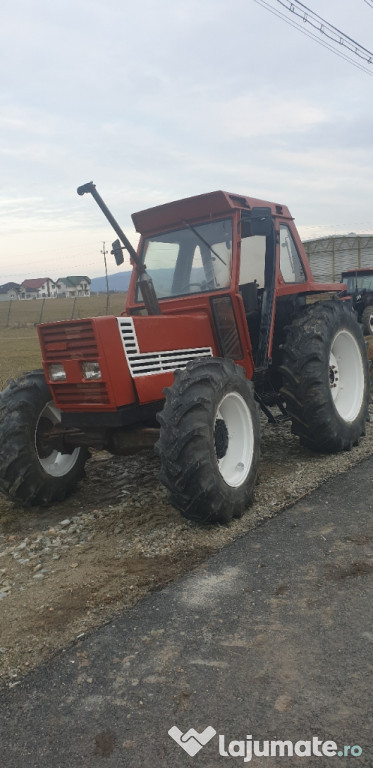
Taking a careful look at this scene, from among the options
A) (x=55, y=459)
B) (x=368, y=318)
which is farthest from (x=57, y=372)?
(x=368, y=318)

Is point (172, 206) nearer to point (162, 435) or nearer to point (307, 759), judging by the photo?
point (162, 435)

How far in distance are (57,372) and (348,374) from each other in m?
3.53

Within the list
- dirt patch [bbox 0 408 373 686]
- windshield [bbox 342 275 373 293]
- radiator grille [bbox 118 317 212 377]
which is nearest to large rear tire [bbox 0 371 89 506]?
dirt patch [bbox 0 408 373 686]

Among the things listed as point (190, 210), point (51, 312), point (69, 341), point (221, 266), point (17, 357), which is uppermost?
point (51, 312)

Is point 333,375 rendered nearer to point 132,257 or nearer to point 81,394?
point 132,257

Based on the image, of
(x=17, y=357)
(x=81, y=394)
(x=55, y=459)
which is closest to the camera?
(x=81, y=394)

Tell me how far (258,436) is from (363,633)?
2137mm

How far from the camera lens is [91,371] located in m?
4.34

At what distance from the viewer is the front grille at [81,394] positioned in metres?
4.36

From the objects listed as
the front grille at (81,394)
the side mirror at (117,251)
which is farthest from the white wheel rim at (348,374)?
the front grille at (81,394)

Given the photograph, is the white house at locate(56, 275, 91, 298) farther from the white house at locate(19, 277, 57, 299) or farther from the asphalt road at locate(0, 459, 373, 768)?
the asphalt road at locate(0, 459, 373, 768)

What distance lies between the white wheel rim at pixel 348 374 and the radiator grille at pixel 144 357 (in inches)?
88.1

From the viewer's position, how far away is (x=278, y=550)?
3.89 m

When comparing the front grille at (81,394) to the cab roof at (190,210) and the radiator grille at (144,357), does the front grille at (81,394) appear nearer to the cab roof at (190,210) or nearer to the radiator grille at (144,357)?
the radiator grille at (144,357)
